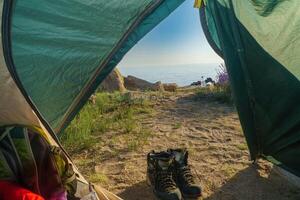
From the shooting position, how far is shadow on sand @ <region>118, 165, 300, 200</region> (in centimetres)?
218

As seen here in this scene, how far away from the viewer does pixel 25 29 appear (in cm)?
208

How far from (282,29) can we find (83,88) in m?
1.32

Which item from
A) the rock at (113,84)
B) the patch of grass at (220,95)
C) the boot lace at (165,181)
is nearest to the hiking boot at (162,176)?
the boot lace at (165,181)

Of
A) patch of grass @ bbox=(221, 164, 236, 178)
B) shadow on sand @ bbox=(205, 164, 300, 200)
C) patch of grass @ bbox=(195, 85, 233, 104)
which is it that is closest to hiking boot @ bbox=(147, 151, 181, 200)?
shadow on sand @ bbox=(205, 164, 300, 200)

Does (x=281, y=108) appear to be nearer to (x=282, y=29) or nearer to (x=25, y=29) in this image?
(x=282, y=29)

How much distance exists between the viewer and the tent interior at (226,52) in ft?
7.10

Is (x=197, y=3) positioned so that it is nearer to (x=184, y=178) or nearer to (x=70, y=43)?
(x=70, y=43)

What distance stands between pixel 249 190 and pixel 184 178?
39cm

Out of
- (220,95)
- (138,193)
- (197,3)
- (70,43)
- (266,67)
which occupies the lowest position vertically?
(138,193)

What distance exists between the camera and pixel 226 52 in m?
2.31

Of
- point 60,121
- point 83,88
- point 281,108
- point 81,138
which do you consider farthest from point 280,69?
point 81,138

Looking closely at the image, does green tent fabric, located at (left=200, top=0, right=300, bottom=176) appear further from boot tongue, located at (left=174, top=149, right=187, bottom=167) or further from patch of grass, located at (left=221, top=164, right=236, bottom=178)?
boot tongue, located at (left=174, top=149, right=187, bottom=167)

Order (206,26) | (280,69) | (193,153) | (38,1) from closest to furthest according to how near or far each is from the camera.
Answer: (38,1) < (280,69) < (193,153) < (206,26)

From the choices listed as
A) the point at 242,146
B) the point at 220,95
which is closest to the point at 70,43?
the point at 242,146
